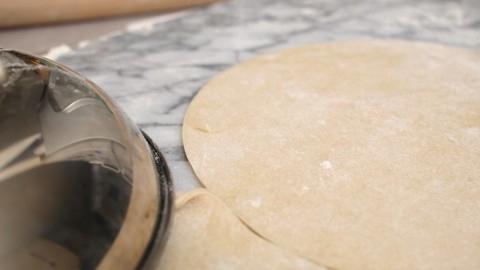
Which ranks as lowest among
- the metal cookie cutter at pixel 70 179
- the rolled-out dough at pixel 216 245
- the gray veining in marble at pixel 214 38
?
the rolled-out dough at pixel 216 245

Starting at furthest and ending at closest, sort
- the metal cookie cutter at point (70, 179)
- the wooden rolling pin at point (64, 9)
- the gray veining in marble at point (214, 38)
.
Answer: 1. the wooden rolling pin at point (64, 9)
2. the gray veining in marble at point (214, 38)
3. the metal cookie cutter at point (70, 179)

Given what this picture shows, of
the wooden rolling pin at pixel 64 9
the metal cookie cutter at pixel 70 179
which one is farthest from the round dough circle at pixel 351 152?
the wooden rolling pin at pixel 64 9

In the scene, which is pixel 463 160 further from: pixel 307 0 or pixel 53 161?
pixel 307 0

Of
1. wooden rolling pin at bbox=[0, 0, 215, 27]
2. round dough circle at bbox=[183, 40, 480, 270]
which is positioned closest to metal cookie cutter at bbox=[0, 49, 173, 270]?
round dough circle at bbox=[183, 40, 480, 270]

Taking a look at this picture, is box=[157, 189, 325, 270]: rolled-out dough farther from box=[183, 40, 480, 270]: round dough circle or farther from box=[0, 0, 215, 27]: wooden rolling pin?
box=[0, 0, 215, 27]: wooden rolling pin

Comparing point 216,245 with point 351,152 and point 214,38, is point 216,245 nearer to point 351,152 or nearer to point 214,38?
point 351,152

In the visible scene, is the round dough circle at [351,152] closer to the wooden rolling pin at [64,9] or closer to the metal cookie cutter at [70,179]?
the metal cookie cutter at [70,179]
